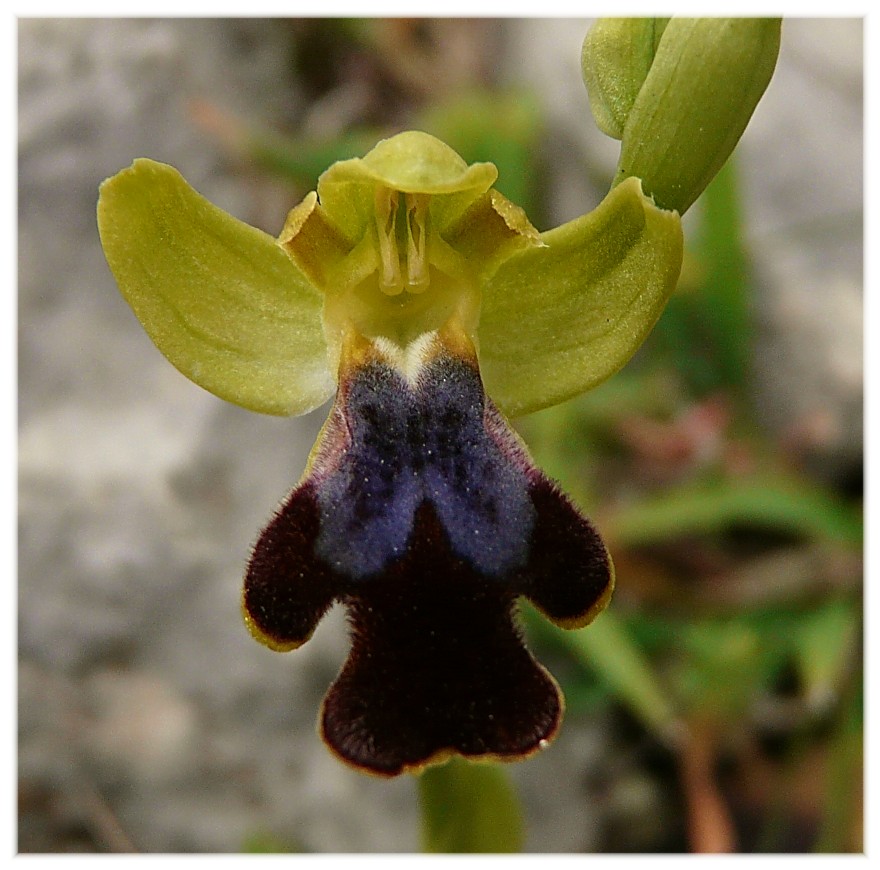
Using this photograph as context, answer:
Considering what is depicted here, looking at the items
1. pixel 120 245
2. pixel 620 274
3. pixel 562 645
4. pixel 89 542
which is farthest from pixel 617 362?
pixel 89 542

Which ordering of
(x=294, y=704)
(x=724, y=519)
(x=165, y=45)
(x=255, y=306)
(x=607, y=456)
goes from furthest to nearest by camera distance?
(x=165, y=45) < (x=607, y=456) < (x=724, y=519) < (x=294, y=704) < (x=255, y=306)

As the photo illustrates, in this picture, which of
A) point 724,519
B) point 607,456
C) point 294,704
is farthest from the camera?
point 607,456

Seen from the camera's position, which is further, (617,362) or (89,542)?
(89,542)

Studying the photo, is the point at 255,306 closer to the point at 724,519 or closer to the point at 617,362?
the point at 617,362

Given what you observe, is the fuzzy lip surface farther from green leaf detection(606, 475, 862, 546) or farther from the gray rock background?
green leaf detection(606, 475, 862, 546)

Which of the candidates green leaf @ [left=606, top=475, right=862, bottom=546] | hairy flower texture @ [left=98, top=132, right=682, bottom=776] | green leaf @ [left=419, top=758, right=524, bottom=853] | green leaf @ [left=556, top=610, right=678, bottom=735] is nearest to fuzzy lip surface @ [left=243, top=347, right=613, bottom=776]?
hairy flower texture @ [left=98, top=132, right=682, bottom=776]

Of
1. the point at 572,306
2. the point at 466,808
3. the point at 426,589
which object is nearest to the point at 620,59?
the point at 572,306
